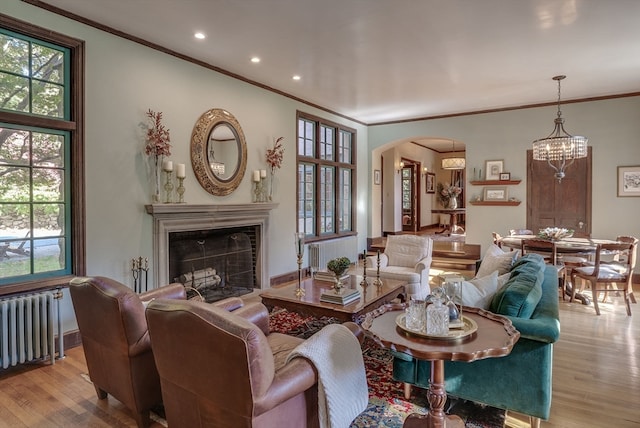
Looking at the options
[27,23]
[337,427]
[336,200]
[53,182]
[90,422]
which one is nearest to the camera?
[337,427]

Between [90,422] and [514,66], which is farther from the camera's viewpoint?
[514,66]

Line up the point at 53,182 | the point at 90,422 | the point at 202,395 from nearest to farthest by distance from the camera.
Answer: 1. the point at 202,395
2. the point at 90,422
3. the point at 53,182

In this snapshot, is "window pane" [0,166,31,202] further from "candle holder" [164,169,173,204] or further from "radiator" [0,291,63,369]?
"candle holder" [164,169,173,204]

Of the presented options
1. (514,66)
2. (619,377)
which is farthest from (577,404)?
(514,66)

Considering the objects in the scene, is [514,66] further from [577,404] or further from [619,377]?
[577,404]

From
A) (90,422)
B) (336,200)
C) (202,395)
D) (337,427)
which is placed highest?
(336,200)

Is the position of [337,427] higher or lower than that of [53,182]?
lower

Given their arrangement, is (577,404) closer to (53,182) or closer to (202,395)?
(202,395)

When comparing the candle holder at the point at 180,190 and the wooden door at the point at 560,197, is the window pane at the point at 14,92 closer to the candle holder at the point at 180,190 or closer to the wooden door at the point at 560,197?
the candle holder at the point at 180,190

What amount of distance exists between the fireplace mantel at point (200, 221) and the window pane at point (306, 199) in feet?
3.30

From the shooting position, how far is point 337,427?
6.21 feet

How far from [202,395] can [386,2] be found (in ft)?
10.8

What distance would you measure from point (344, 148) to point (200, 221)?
4124 millimetres

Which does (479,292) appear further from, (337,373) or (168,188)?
(168,188)
